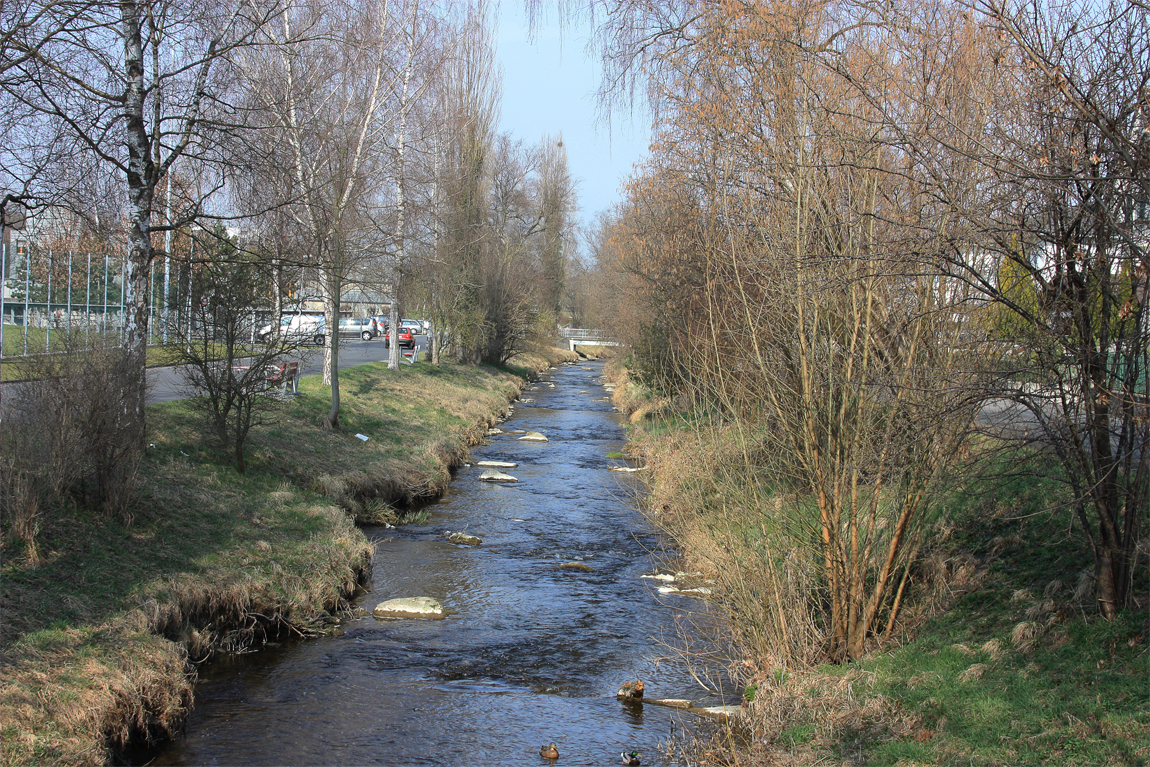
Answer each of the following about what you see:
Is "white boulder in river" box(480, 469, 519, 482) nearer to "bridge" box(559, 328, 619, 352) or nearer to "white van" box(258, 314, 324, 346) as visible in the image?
"white van" box(258, 314, 324, 346)

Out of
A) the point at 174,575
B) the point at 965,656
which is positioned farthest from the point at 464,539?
the point at 965,656

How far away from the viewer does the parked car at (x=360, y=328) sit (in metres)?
52.4

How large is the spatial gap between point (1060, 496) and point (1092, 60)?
3.44 metres

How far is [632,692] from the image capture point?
7.08m

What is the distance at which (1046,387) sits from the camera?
508 centimetres

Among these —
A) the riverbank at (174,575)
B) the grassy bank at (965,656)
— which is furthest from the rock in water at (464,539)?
the grassy bank at (965,656)

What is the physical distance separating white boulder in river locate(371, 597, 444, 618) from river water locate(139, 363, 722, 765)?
204mm

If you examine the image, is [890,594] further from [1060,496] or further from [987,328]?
[987,328]

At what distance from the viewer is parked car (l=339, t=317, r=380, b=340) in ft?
172

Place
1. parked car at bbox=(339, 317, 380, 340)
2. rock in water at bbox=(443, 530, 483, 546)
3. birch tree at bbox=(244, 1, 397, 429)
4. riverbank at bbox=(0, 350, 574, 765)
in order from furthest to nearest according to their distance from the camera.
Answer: parked car at bbox=(339, 317, 380, 340) < birch tree at bbox=(244, 1, 397, 429) < rock in water at bbox=(443, 530, 483, 546) < riverbank at bbox=(0, 350, 574, 765)

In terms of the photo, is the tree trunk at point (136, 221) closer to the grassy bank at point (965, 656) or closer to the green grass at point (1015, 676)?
the grassy bank at point (965, 656)

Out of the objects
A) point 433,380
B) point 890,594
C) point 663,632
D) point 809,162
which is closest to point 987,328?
point 809,162

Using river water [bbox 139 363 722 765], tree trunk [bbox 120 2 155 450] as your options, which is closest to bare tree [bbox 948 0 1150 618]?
river water [bbox 139 363 722 765]

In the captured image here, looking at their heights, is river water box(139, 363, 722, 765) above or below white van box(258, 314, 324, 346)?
below
